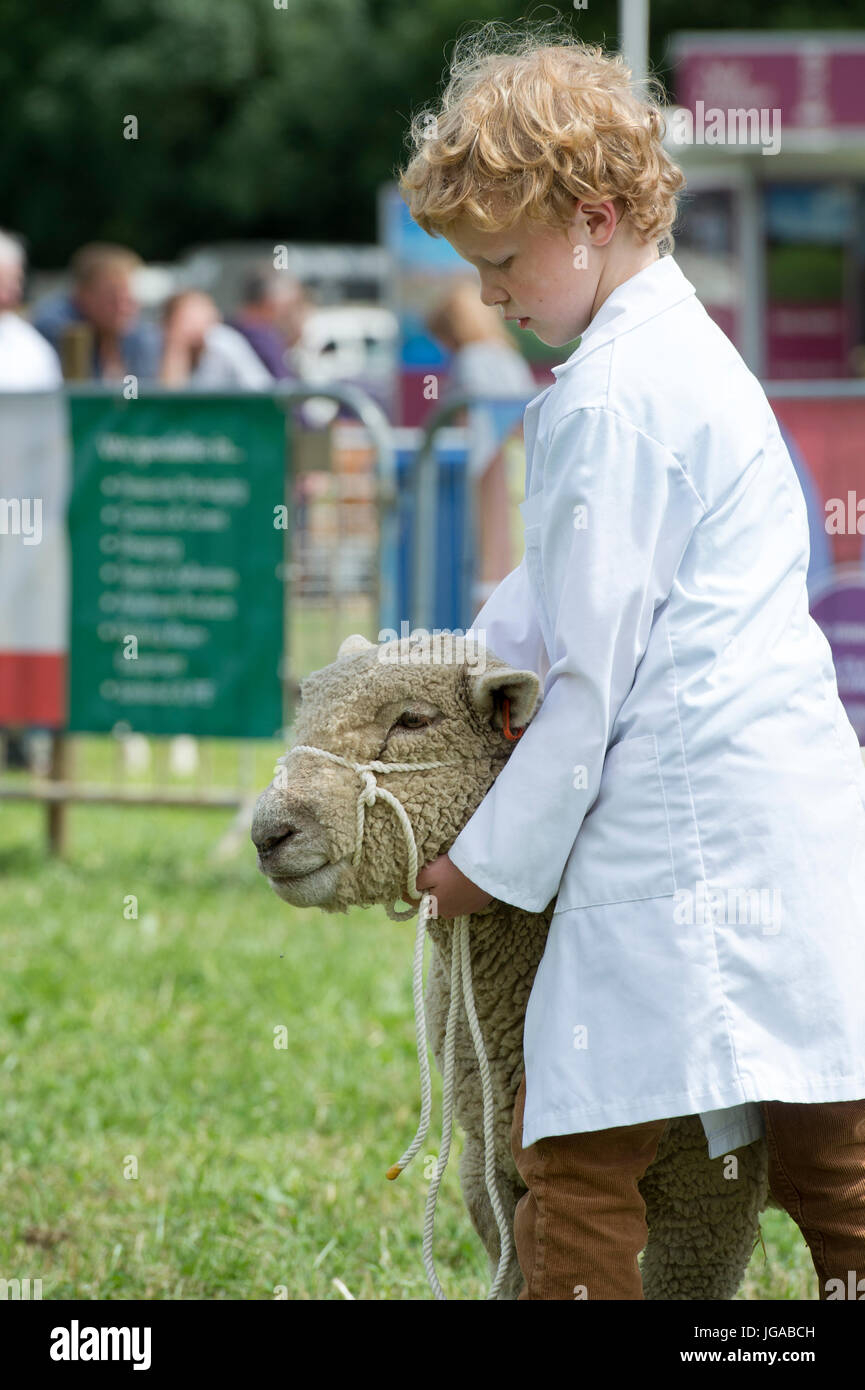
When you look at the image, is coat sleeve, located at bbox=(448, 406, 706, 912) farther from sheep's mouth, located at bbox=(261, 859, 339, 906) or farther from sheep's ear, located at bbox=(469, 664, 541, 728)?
sheep's mouth, located at bbox=(261, 859, 339, 906)

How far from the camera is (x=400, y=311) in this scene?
14.3 meters

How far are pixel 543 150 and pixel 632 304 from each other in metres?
0.25

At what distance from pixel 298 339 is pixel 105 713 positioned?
22.9 feet

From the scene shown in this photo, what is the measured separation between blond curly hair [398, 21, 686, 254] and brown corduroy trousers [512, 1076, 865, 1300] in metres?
1.27

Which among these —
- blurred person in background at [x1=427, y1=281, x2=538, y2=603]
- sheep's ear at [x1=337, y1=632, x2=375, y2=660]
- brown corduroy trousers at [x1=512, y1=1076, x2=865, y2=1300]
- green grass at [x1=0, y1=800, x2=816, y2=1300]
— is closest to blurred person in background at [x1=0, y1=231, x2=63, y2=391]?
blurred person in background at [x1=427, y1=281, x2=538, y2=603]

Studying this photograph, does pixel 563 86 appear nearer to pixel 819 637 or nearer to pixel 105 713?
pixel 819 637

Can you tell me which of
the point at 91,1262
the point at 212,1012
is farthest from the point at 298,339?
the point at 91,1262

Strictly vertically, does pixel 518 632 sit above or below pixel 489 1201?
above

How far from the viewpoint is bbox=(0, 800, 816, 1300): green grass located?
3.43m

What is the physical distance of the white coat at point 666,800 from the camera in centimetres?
219

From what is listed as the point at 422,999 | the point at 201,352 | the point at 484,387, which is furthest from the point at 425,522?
the point at 422,999

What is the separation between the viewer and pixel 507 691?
236 cm

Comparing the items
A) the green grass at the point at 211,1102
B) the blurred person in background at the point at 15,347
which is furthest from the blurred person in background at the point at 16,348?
the green grass at the point at 211,1102

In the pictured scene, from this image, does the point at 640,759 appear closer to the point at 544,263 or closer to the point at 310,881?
the point at 310,881
